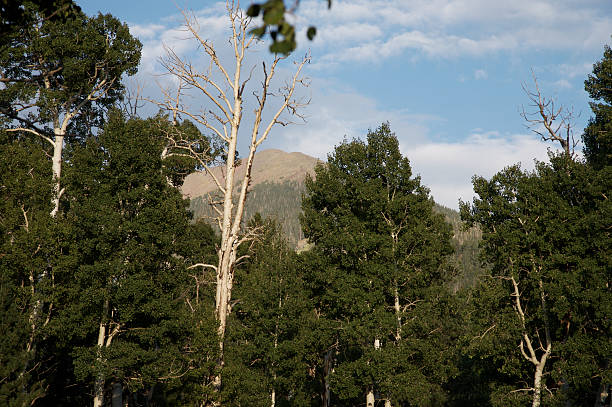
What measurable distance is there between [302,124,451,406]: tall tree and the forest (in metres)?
0.11

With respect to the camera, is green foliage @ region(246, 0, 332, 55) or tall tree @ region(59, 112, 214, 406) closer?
green foliage @ region(246, 0, 332, 55)

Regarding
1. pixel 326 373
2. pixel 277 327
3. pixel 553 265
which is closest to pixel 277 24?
pixel 553 265

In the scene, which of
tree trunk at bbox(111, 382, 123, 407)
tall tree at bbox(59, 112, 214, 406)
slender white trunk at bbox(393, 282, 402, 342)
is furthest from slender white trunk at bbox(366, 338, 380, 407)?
tree trunk at bbox(111, 382, 123, 407)

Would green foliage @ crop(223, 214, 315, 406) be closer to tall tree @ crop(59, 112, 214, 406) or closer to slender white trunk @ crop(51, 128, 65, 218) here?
tall tree @ crop(59, 112, 214, 406)

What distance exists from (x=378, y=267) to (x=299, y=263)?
4.67m

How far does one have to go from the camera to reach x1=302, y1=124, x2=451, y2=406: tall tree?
24969mm

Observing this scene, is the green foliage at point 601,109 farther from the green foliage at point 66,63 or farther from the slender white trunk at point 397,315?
the green foliage at point 66,63

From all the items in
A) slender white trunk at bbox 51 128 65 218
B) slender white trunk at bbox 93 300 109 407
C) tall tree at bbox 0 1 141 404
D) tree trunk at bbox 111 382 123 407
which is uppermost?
tall tree at bbox 0 1 141 404

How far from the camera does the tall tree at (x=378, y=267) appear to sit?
24969 millimetres

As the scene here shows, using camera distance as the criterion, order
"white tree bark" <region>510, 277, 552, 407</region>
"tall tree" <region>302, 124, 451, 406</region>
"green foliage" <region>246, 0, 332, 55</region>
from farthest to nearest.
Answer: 1. "tall tree" <region>302, 124, 451, 406</region>
2. "white tree bark" <region>510, 277, 552, 407</region>
3. "green foliage" <region>246, 0, 332, 55</region>

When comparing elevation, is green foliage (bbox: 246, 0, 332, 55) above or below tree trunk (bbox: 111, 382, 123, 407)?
above

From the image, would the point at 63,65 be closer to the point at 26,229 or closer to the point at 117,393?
the point at 26,229

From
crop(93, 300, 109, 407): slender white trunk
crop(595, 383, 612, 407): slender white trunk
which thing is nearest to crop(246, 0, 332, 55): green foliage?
crop(93, 300, 109, 407): slender white trunk

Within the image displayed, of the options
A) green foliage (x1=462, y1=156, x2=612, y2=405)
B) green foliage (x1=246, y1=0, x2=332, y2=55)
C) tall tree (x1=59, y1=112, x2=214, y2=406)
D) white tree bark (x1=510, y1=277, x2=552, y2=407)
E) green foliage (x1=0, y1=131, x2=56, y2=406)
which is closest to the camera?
green foliage (x1=246, y1=0, x2=332, y2=55)
